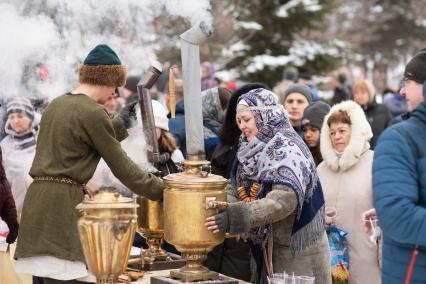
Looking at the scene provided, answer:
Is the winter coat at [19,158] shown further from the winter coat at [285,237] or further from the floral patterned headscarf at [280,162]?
the floral patterned headscarf at [280,162]

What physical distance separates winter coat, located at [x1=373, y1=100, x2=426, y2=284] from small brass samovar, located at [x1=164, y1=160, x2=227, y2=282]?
118 cm

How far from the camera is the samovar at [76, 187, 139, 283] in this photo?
14.0 feet

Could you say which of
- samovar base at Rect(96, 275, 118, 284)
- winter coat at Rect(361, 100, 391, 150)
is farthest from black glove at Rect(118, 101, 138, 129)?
winter coat at Rect(361, 100, 391, 150)

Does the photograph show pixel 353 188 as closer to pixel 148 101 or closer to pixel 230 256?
pixel 230 256

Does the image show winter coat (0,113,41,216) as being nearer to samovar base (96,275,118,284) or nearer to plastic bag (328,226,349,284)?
plastic bag (328,226,349,284)

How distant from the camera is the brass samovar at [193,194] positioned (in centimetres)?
455

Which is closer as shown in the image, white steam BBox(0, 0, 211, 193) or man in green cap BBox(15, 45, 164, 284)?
man in green cap BBox(15, 45, 164, 284)

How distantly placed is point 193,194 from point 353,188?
182 cm

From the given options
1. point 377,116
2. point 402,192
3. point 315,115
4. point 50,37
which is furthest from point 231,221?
point 377,116

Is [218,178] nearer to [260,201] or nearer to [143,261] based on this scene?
[260,201]

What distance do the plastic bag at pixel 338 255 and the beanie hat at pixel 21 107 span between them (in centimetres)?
303

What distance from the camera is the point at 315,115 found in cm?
692

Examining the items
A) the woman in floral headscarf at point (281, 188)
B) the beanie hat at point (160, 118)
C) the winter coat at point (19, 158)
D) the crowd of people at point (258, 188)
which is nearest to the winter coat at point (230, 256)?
the crowd of people at point (258, 188)

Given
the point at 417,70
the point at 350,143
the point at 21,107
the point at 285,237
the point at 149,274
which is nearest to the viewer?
the point at 417,70
